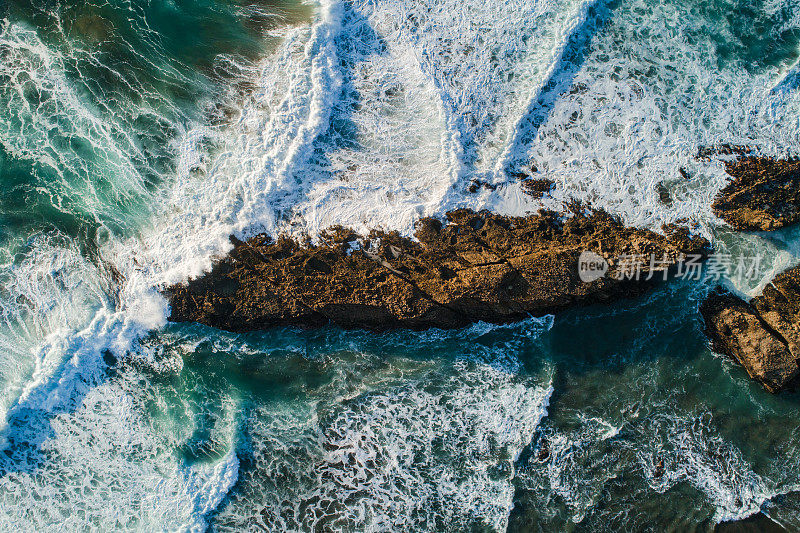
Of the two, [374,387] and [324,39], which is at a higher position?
[324,39]

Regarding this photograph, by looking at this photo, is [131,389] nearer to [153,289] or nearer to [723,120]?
[153,289]

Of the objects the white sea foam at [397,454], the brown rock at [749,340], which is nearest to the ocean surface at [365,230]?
the white sea foam at [397,454]

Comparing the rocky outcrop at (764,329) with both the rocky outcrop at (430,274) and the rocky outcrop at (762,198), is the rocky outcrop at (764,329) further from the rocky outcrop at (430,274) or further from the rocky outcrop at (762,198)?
the rocky outcrop at (430,274)

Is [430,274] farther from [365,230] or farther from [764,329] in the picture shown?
[764,329]

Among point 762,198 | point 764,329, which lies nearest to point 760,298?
point 764,329

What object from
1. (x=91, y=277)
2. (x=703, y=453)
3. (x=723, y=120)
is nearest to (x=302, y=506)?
(x=91, y=277)

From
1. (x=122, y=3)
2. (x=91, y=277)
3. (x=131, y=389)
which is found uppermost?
(x=122, y=3)
